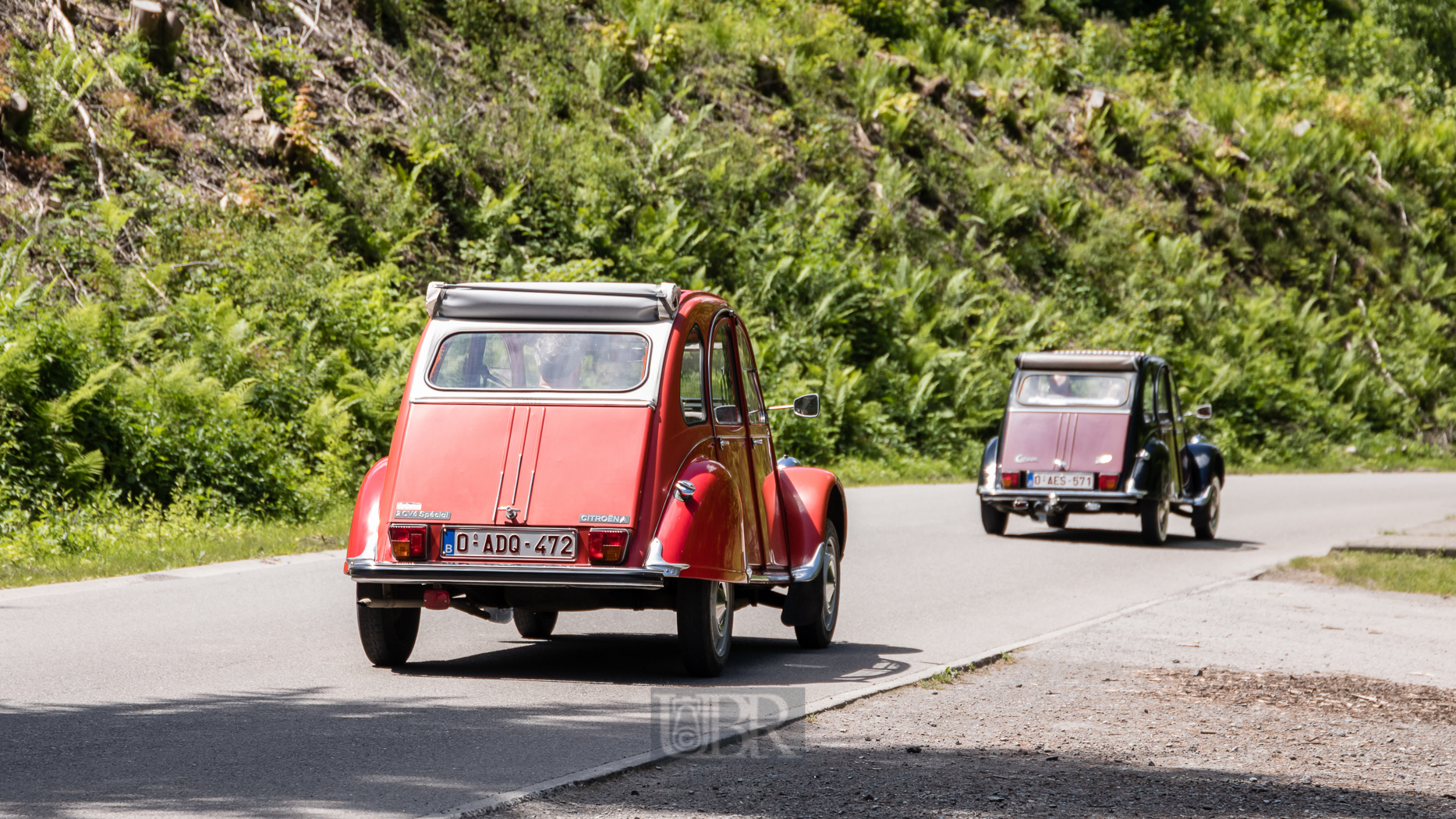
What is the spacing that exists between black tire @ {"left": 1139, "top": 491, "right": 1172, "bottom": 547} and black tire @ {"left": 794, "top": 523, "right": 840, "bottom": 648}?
8.04m

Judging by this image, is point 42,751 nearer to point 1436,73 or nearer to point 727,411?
point 727,411

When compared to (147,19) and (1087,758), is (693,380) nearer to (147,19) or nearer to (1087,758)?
(1087,758)

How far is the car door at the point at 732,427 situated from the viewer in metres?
8.44

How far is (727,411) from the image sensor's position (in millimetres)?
8578

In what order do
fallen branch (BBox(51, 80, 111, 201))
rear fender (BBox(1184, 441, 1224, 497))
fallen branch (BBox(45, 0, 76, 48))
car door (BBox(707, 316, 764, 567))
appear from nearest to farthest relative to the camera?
car door (BBox(707, 316, 764, 567)), rear fender (BBox(1184, 441, 1224, 497)), fallen branch (BBox(51, 80, 111, 201)), fallen branch (BBox(45, 0, 76, 48))

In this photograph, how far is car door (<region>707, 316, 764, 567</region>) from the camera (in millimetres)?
8438

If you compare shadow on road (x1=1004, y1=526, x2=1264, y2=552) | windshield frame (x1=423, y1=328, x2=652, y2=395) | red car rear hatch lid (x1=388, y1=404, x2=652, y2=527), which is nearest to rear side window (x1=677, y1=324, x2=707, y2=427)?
windshield frame (x1=423, y1=328, x2=652, y2=395)

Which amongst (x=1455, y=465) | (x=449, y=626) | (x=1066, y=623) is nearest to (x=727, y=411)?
(x=449, y=626)

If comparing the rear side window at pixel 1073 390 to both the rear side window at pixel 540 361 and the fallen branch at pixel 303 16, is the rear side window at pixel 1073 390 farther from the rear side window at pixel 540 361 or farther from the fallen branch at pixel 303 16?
the fallen branch at pixel 303 16

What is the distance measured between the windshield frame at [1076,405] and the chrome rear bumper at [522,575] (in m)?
10.6

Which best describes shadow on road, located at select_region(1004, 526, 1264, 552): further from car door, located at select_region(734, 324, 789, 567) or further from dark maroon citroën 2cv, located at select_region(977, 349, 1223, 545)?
car door, located at select_region(734, 324, 789, 567)

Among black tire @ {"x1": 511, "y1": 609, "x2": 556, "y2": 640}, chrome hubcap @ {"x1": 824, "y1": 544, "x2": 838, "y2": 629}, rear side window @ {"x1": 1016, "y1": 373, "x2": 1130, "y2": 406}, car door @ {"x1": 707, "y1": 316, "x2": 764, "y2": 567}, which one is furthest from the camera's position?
rear side window @ {"x1": 1016, "y1": 373, "x2": 1130, "y2": 406}

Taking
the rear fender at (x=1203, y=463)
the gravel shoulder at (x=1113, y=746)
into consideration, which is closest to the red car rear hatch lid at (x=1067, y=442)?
the rear fender at (x=1203, y=463)

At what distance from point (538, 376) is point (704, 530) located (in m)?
1.25
